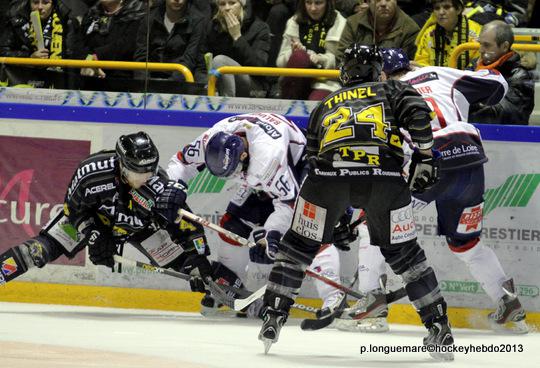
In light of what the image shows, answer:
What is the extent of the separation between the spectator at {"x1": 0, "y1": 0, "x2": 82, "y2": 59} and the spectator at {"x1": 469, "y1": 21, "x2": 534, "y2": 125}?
2.54 m

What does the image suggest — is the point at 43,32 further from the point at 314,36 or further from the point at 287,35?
the point at 314,36

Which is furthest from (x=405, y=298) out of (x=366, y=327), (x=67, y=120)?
(x=67, y=120)

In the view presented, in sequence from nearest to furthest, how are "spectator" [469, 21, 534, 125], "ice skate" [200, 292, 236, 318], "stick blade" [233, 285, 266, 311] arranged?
1. "stick blade" [233, 285, 266, 311]
2. "spectator" [469, 21, 534, 125]
3. "ice skate" [200, 292, 236, 318]

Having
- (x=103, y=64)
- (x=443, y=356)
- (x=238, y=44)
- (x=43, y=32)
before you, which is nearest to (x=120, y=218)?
(x=103, y=64)

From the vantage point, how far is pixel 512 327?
7301 millimetres

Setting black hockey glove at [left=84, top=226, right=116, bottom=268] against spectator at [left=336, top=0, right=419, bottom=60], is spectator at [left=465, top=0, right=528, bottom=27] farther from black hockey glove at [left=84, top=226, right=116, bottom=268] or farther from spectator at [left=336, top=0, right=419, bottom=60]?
black hockey glove at [left=84, top=226, right=116, bottom=268]

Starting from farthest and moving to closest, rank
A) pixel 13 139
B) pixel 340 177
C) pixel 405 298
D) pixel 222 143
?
pixel 13 139, pixel 405 298, pixel 222 143, pixel 340 177

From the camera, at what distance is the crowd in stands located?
7.68 meters

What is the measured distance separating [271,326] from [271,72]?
2261 mm

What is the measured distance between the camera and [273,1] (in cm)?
791

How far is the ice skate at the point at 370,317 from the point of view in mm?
7129

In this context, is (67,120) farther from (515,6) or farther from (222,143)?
(515,6)

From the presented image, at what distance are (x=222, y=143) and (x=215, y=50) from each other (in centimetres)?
112

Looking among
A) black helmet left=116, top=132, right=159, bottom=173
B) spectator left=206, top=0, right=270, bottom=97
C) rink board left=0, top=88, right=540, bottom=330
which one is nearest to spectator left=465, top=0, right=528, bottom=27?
rink board left=0, top=88, right=540, bottom=330
